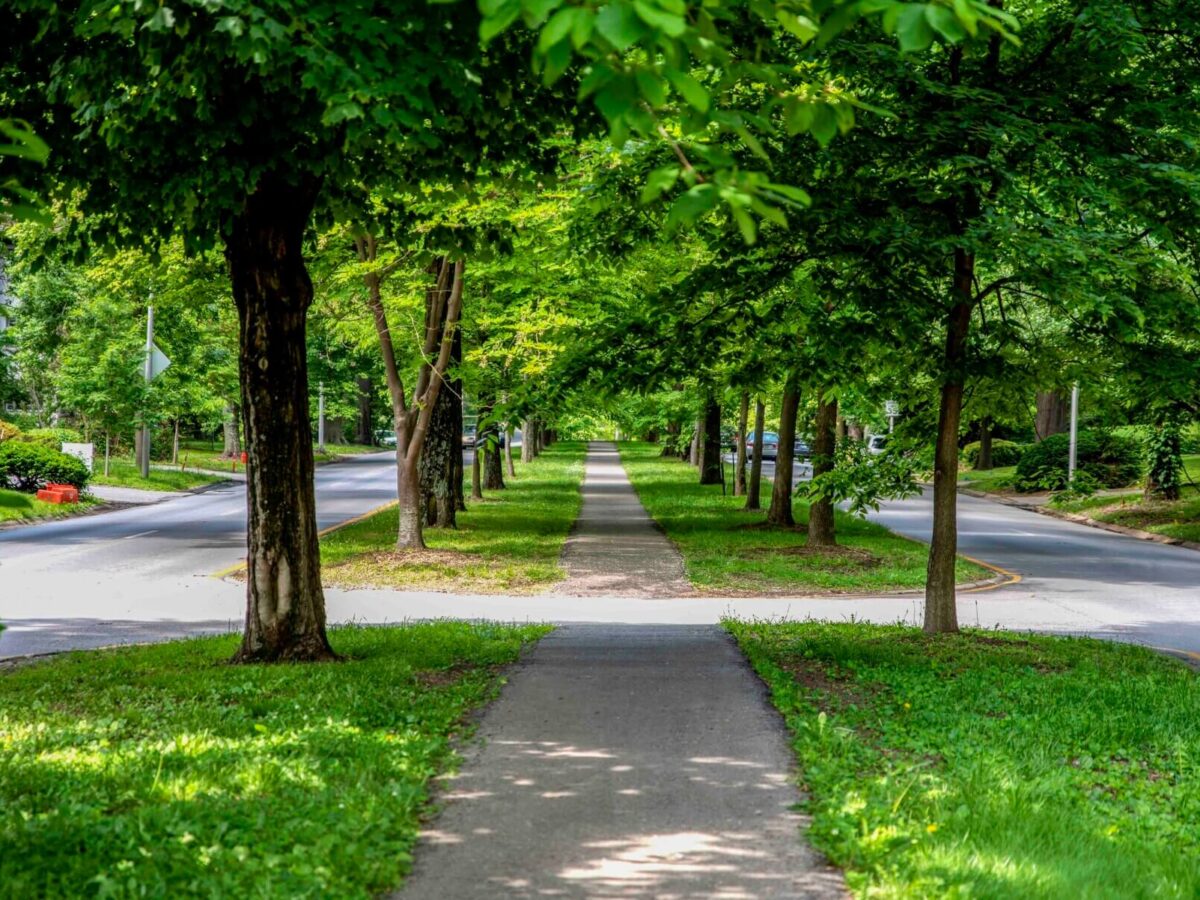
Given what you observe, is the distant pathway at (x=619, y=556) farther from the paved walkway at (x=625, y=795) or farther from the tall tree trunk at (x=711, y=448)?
the paved walkway at (x=625, y=795)

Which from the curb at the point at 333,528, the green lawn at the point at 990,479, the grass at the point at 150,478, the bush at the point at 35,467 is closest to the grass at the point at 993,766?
the curb at the point at 333,528

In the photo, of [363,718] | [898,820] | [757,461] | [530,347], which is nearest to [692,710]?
[363,718]

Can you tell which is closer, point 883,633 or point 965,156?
point 965,156

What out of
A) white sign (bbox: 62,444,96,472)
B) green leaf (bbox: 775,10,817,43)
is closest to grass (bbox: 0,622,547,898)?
green leaf (bbox: 775,10,817,43)

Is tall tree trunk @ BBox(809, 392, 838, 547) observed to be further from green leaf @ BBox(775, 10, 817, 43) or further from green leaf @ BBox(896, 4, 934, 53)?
green leaf @ BBox(896, 4, 934, 53)

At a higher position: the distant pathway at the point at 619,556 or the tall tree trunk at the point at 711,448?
the tall tree trunk at the point at 711,448

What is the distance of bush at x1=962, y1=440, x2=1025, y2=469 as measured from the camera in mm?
55625

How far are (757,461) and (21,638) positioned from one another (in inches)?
828

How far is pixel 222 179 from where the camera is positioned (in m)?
7.86

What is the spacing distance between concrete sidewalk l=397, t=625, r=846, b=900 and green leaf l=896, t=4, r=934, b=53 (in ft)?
9.96

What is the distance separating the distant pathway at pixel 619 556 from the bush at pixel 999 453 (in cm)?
2589

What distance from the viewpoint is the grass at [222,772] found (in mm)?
4574

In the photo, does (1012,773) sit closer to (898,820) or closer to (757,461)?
(898,820)

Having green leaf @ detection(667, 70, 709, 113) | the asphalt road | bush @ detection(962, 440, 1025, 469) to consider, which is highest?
green leaf @ detection(667, 70, 709, 113)
